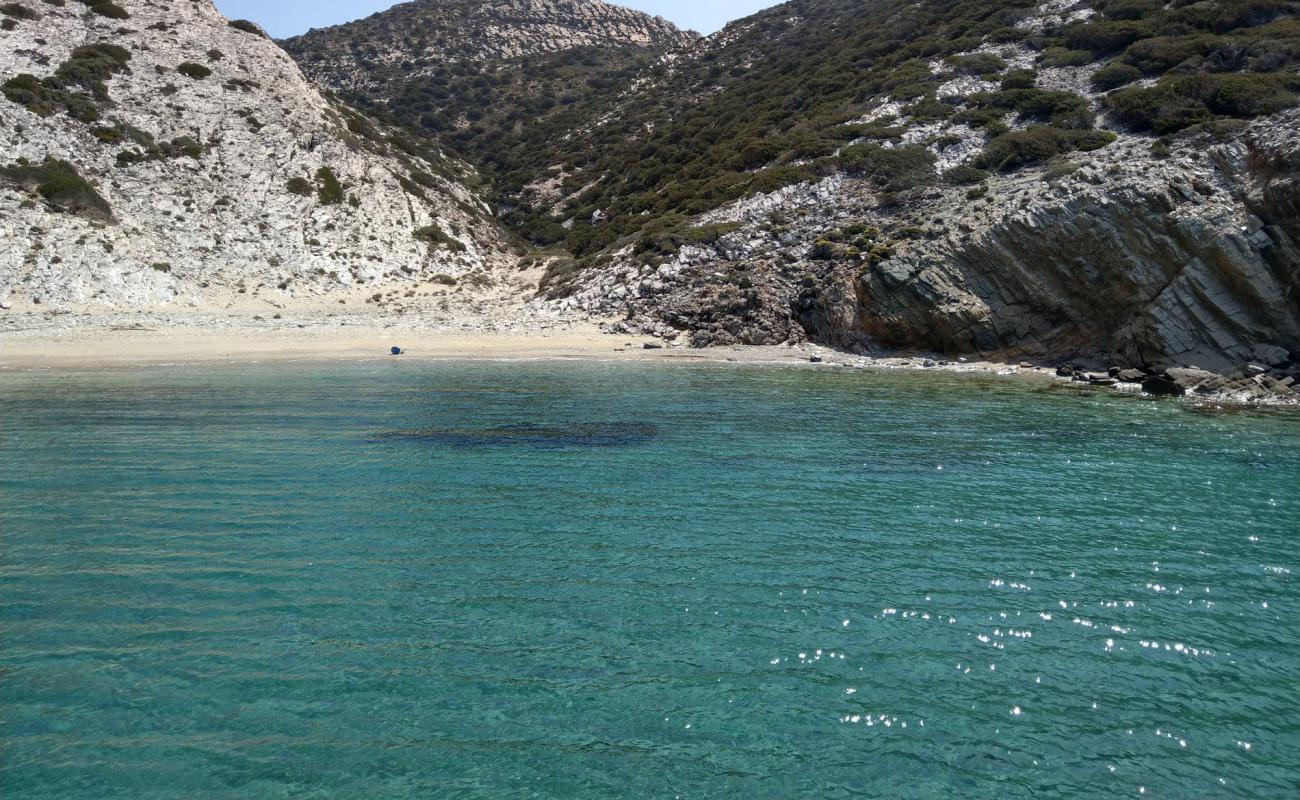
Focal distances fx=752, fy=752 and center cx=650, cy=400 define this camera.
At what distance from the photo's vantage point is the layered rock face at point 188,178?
1608 inches

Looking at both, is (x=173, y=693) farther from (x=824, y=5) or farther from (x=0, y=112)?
(x=824, y=5)

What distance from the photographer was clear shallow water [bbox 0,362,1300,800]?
5.63 meters

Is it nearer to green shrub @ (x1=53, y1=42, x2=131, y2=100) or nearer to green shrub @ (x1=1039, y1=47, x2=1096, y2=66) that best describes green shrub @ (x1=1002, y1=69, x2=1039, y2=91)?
green shrub @ (x1=1039, y1=47, x2=1096, y2=66)

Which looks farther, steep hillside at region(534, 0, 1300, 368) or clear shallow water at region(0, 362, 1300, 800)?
steep hillside at region(534, 0, 1300, 368)

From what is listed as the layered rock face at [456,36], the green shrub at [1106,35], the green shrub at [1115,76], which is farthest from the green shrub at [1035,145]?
the layered rock face at [456,36]

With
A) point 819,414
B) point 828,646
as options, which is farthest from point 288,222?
point 828,646

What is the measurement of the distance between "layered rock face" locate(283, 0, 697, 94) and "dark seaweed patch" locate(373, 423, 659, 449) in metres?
100

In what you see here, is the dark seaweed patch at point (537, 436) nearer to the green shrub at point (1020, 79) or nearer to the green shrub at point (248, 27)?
the green shrub at point (1020, 79)

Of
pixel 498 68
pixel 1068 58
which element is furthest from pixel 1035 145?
pixel 498 68

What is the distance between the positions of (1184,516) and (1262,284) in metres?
20.6

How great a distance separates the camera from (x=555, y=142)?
285 feet

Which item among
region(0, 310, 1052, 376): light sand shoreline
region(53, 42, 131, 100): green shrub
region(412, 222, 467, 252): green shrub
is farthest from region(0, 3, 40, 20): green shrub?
region(0, 310, 1052, 376): light sand shoreline

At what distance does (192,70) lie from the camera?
186 ft

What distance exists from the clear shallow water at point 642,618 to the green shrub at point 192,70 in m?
51.1
